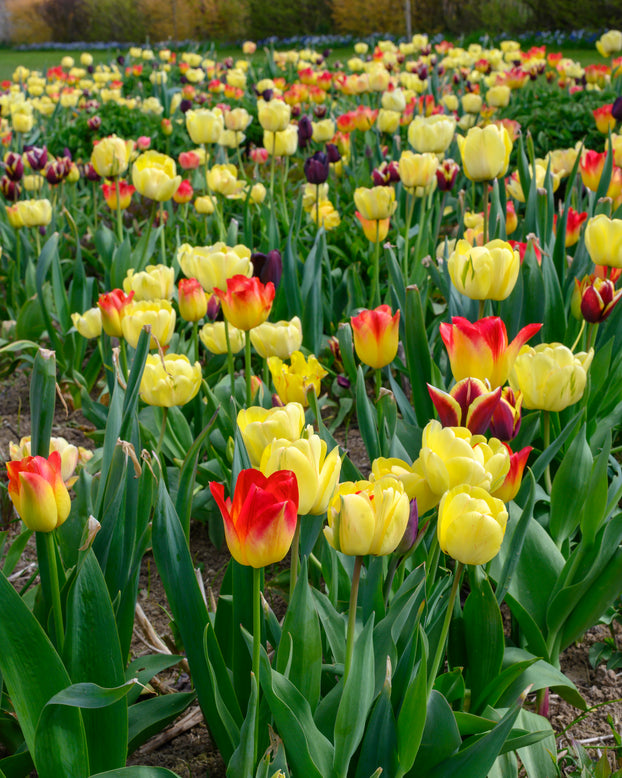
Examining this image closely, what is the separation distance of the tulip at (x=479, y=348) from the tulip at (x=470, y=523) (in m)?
0.37

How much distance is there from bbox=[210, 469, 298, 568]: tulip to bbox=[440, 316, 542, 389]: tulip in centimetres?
51

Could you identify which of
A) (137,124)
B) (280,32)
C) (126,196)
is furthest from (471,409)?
(280,32)

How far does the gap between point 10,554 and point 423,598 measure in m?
0.78

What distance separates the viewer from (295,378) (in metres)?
1.61

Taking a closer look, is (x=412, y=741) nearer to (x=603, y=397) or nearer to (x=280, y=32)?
(x=603, y=397)

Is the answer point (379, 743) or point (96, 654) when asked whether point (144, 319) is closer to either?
point (96, 654)

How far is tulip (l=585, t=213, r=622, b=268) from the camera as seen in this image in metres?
1.76

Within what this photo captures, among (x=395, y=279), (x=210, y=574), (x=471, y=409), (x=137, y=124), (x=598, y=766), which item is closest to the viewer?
(x=471, y=409)

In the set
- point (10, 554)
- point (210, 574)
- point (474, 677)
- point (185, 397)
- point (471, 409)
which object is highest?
point (471, 409)

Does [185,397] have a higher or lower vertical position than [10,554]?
higher

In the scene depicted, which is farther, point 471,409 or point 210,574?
point 210,574

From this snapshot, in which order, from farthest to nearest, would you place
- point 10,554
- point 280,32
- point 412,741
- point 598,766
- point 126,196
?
point 280,32 → point 126,196 → point 10,554 → point 598,766 → point 412,741

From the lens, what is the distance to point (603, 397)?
1992mm

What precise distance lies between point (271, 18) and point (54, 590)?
23.0m
